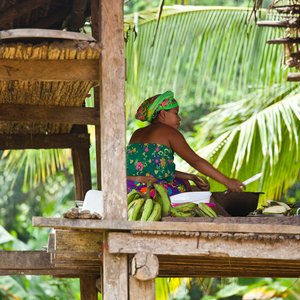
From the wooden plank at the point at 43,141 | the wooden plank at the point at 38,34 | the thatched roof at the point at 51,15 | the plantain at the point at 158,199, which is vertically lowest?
the plantain at the point at 158,199

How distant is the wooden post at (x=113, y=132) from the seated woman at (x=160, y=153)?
0.88 m

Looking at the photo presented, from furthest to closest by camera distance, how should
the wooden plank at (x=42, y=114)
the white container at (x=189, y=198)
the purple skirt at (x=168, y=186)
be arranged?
the wooden plank at (x=42, y=114) < the purple skirt at (x=168, y=186) < the white container at (x=189, y=198)

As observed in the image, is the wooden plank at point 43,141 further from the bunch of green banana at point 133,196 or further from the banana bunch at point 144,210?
the banana bunch at point 144,210

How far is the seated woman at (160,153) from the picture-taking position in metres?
9.70

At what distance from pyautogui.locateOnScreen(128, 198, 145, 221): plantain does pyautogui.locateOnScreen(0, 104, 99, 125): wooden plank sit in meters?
1.96

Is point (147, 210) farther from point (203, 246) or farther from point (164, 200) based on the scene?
point (203, 246)

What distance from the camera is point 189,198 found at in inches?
368

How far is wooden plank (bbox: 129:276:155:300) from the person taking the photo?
29.1 feet

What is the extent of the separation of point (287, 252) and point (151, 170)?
1.41 metres

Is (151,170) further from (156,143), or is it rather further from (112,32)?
(112,32)

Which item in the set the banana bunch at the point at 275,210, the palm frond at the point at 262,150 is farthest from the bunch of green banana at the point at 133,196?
the palm frond at the point at 262,150

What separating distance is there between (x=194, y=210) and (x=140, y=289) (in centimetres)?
73

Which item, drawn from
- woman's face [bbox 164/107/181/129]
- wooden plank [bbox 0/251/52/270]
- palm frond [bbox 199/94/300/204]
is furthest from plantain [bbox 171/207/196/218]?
palm frond [bbox 199/94/300/204]

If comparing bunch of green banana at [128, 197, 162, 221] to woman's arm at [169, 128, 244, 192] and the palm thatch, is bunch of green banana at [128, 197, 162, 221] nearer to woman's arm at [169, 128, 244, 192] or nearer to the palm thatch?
woman's arm at [169, 128, 244, 192]
